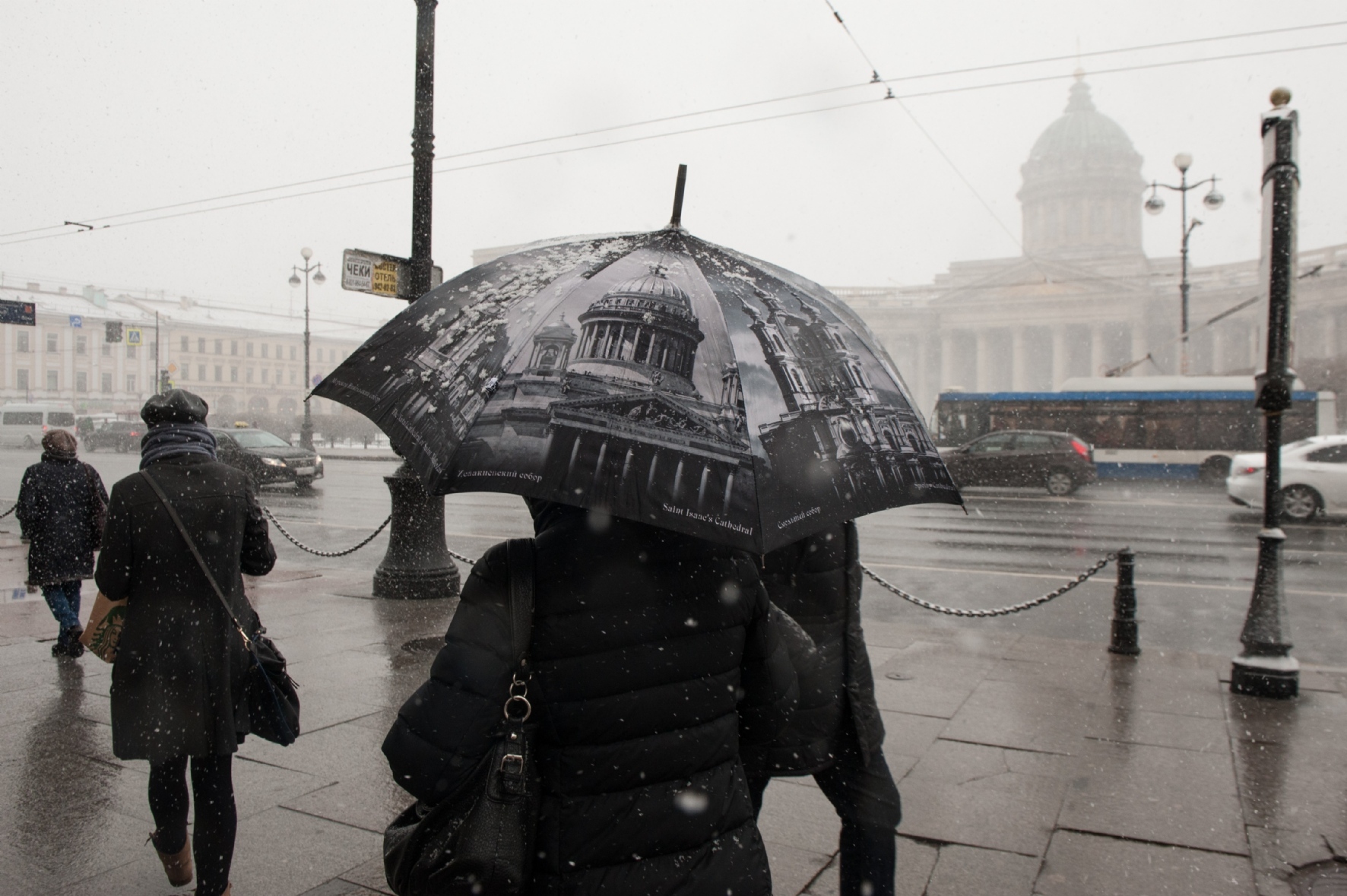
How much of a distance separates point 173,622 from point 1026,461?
77.3ft

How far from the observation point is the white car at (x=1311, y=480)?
54.5 feet

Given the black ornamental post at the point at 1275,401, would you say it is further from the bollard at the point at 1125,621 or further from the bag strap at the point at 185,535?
the bag strap at the point at 185,535

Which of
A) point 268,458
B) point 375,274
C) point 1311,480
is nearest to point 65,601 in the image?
point 375,274

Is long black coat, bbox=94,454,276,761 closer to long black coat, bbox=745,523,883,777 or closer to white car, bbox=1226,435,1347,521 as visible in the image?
long black coat, bbox=745,523,883,777

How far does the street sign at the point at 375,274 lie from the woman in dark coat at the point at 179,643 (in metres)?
4.98

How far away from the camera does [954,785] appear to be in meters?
4.50

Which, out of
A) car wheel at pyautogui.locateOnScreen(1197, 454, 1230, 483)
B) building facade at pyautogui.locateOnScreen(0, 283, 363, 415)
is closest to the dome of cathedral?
building facade at pyautogui.locateOnScreen(0, 283, 363, 415)

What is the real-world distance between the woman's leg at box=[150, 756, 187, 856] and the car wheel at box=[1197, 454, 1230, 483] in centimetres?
2932

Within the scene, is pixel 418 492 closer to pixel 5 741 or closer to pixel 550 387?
pixel 5 741

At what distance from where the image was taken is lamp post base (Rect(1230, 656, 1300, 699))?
234 inches

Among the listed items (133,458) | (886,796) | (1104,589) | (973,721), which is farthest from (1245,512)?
(133,458)

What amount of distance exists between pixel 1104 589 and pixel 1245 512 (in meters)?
10.3

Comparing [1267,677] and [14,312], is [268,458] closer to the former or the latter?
[14,312]

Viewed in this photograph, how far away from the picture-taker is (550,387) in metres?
2.09
